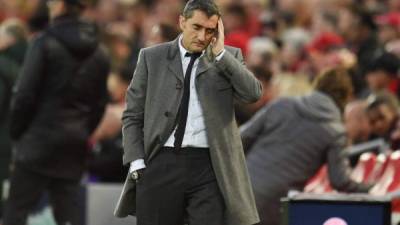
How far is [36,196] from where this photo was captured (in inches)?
483

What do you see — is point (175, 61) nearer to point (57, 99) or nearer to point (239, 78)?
point (239, 78)

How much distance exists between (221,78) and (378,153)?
15.1 feet

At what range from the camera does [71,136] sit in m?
12.5

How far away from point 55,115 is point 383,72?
4.07 m

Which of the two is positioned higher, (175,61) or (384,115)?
(384,115)

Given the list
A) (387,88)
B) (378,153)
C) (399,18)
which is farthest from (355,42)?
(378,153)

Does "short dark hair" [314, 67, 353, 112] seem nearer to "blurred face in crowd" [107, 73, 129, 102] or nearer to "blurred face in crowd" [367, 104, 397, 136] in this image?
"blurred face in crowd" [367, 104, 397, 136]

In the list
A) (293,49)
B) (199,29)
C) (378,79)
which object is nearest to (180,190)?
(199,29)

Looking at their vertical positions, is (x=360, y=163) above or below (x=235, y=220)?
above

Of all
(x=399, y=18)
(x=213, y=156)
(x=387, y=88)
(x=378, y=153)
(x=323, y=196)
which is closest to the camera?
(x=213, y=156)

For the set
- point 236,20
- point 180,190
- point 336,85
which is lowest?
point 180,190

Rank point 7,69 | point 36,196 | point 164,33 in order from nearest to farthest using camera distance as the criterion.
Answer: point 36,196 < point 164,33 < point 7,69

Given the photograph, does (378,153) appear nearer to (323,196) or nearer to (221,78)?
(323,196)

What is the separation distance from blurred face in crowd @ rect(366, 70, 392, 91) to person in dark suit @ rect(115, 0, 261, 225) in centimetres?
606
